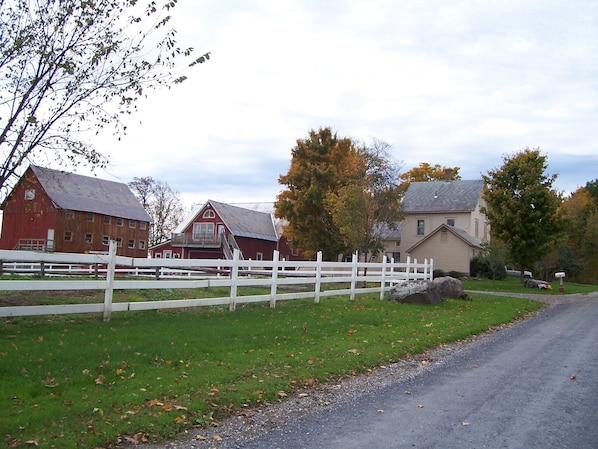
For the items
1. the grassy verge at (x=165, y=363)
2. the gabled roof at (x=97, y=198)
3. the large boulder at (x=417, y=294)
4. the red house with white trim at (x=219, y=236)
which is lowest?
the grassy verge at (x=165, y=363)

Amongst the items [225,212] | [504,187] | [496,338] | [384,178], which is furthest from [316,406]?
[225,212]

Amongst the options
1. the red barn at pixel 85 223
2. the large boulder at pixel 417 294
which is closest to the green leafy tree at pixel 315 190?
the red barn at pixel 85 223

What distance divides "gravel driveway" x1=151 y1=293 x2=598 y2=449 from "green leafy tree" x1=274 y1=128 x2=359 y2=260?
2949cm

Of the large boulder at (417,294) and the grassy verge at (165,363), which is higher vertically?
the large boulder at (417,294)

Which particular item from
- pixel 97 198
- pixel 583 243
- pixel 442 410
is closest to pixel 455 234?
pixel 583 243

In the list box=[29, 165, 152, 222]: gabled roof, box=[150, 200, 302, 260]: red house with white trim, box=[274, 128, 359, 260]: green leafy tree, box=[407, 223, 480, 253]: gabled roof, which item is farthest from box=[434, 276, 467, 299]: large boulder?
box=[29, 165, 152, 222]: gabled roof

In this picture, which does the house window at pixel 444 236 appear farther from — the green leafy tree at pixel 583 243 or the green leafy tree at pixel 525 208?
the green leafy tree at pixel 583 243

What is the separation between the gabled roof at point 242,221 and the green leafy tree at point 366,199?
2026 centimetres

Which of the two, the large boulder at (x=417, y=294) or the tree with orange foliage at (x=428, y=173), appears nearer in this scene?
the large boulder at (x=417, y=294)

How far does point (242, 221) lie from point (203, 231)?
4073mm

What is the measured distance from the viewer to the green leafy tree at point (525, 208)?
3173cm

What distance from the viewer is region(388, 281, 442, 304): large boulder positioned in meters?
17.7

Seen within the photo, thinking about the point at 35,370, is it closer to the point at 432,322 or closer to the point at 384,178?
the point at 432,322

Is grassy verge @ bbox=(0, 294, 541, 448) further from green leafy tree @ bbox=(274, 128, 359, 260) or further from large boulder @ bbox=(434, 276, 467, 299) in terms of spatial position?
green leafy tree @ bbox=(274, 128, 359, 260)
